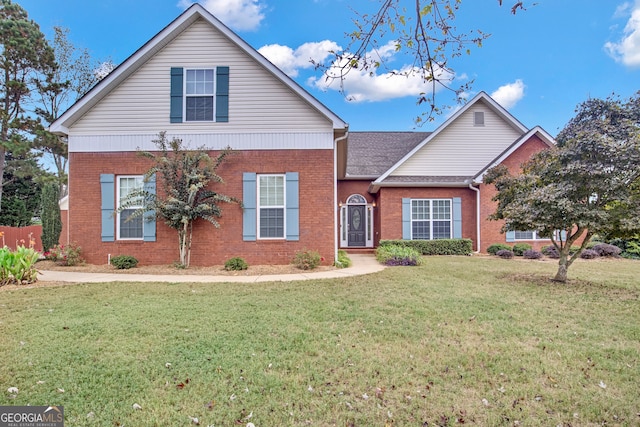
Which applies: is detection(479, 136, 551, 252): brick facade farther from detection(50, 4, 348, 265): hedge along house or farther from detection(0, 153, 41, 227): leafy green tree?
detection(0, 153, 41, 227): leafy green tree

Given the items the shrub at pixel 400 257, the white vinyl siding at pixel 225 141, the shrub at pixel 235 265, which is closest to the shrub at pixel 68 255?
the white vinyl siding at pixel 225 141

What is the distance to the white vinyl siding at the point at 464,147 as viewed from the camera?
15.8 metres

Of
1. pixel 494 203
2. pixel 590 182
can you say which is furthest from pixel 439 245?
pixel 590 182

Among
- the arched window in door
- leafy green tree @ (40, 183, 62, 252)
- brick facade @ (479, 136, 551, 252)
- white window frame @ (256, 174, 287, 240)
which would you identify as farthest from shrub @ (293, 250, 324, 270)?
leafy green tree @ (40, 183, 62, 252)

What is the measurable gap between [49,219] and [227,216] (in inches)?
305

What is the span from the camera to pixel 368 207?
17000 millimetres

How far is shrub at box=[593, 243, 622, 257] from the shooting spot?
45.8 feet

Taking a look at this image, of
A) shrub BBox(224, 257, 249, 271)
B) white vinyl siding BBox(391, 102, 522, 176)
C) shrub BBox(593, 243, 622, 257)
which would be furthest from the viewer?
white vinyl siding BBox(391, 102, 522, 176)

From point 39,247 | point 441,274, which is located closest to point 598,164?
point 441,274

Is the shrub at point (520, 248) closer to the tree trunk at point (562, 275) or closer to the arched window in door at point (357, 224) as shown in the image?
Answer: the arched window in door at point (357, 224)

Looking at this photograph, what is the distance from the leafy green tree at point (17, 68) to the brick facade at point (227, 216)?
1183 cm

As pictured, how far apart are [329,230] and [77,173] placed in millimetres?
7670

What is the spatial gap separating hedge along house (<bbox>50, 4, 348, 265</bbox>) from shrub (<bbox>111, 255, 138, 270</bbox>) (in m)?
0.38

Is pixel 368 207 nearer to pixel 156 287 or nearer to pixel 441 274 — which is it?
pixel 441 274
